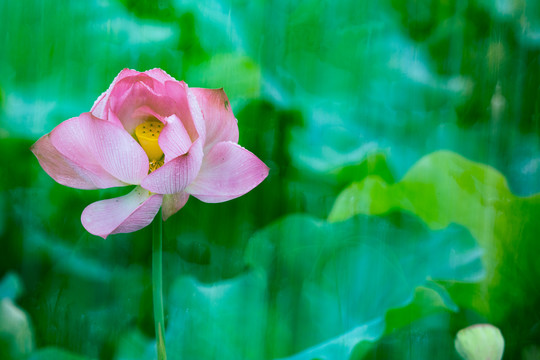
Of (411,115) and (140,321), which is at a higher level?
(411,115)

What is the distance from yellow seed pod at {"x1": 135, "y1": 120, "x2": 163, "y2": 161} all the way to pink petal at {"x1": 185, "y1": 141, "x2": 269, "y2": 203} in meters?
0.06

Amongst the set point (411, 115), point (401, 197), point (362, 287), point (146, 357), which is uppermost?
point (411, 115)

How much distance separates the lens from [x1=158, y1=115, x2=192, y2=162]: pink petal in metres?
0.53

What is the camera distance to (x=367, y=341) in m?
0.74

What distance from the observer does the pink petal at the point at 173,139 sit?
0.53m

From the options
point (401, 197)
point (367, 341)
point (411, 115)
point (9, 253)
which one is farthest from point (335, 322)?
point (9, 253)

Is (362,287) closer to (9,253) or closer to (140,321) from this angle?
(140,321)

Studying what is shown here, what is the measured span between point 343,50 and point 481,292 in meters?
0.46

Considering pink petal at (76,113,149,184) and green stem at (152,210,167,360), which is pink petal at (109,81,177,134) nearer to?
pink petal at (76,113,149,184)

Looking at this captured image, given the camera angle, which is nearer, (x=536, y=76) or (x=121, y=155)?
(x=121, y=155)

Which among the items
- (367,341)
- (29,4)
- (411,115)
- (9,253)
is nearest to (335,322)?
(367,341)

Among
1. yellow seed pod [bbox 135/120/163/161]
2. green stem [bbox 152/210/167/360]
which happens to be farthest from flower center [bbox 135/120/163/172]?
green stem [bbox 152/210/167/360]

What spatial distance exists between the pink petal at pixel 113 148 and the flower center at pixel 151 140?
3 centimetres

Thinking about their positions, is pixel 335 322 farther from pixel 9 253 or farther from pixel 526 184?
pixel 9 253
